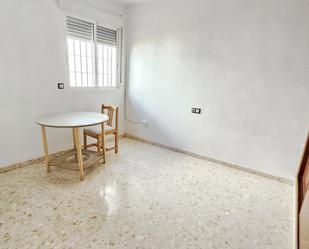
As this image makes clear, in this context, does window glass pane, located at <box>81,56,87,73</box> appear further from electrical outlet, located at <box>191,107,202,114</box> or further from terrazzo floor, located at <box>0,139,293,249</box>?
electrical outlet, located at <box>191,107,202,114</box>

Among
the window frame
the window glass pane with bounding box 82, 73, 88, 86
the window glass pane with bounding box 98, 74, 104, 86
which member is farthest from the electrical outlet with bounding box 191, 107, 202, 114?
the window glass pane with bounding box 82, 73, 88, 86

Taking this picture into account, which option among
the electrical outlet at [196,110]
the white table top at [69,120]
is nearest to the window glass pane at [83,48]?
the white table top at [69,120]

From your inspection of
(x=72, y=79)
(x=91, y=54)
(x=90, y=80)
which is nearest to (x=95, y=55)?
(x=91, y=54)

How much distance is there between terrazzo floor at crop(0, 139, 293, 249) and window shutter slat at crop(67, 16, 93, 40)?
2.06 m

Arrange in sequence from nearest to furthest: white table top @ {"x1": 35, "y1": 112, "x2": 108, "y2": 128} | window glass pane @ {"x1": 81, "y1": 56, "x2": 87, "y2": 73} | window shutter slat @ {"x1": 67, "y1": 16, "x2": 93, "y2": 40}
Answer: white table top @ {"x1": 35, "y1": 112, "x2": 108, "y2": 128} → window shutter slat @ {"x1": 67, "y1": 16, "x2": 93, "y2": 40} → window glass pane @ {"x1": 81, "y1": 56, "x2": 87, "y2": 73}

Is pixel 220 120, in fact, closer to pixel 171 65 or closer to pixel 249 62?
pixel 249 62

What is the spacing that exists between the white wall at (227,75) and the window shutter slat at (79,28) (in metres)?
0.83

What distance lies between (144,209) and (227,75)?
2115 millimetres

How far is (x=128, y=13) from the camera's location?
3.64m

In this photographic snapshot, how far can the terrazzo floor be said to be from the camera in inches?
62.6

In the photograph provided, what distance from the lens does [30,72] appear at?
256cm

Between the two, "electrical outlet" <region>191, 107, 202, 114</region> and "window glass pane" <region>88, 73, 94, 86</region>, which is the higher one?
"window glass pane" <region>88, 73, 94, 86</region>

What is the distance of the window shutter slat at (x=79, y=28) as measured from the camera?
114 inches

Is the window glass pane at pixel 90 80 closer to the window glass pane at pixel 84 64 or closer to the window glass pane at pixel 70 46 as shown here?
the window glass pane at pixel 84 64
